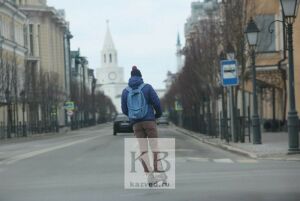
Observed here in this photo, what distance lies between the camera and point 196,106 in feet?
184

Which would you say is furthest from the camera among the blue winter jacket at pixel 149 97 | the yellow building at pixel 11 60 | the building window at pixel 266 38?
the yellow building at pixel 11 60

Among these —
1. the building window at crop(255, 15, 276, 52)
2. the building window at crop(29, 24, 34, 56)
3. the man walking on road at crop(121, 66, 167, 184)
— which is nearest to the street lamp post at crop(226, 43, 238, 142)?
the building window at crop(255, 15, 276, 52)

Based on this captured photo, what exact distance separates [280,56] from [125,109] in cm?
3371

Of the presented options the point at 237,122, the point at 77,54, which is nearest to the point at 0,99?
the point at 237,122

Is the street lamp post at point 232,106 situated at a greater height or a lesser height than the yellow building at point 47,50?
lesser

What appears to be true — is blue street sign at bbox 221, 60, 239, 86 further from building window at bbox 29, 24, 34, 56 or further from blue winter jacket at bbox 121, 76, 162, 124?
building window at bbox 29, 24, 34, 56

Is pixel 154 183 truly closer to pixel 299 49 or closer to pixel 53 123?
pixel 299 49

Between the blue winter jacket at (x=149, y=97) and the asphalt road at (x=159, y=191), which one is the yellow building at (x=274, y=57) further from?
the blue winter jacket at (x=149, y=97)

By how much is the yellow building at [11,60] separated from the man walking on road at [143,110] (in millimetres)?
46638

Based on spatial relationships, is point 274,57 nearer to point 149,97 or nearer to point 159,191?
point 149,97

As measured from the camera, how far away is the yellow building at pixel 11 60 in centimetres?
5944

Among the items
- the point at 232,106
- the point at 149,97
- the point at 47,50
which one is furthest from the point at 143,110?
the point at 47,50

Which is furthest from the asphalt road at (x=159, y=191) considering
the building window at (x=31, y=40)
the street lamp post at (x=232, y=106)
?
the building window at (x=31, y=40)

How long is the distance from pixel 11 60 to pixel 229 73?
40097 mm
